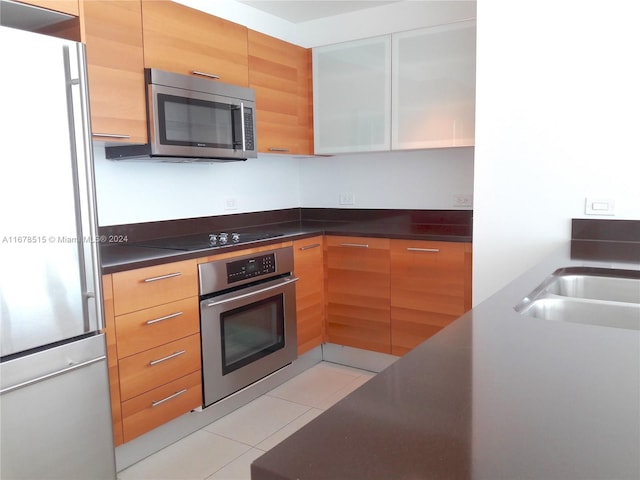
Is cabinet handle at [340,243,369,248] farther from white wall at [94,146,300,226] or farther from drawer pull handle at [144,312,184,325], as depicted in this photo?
drawer pull handle at [144,312,184,325]

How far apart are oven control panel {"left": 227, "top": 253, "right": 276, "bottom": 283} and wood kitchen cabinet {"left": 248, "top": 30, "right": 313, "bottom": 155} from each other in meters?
0.74

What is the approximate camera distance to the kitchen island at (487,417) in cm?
55

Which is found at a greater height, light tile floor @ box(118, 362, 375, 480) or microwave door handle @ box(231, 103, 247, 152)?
microwave door handle @ box(231, 103, 247, 152)

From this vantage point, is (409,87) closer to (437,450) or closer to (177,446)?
(177,446)

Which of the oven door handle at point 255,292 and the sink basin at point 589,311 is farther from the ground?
the sink basin at point 589,311

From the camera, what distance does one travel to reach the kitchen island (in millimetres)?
549

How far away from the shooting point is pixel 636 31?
2049 millimetres

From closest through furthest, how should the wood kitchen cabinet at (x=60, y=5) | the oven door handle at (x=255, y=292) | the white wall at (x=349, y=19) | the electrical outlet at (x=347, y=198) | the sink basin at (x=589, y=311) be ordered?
the sink basin at (x=589, y=311) < the wood kitchen cabinet at (x=60, y=5) < the oven door handle at (x=255, y=292) < the white wall at (x=349, y=19) < the electrical outlet at (x=347, y=198)

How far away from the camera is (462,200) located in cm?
334

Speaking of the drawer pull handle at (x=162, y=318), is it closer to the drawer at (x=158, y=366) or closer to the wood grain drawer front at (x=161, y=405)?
the drawer at (x=158, y=366)

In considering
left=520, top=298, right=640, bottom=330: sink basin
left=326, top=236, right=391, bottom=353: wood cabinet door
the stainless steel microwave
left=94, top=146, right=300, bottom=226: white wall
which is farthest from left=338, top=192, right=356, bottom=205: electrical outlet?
left=520, top=298, right=640, bottom=330: sink basin

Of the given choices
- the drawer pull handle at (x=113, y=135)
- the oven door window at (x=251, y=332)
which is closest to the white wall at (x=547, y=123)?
the oven door window at (x=251, y=332)

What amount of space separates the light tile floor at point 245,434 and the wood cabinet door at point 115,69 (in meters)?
1.50

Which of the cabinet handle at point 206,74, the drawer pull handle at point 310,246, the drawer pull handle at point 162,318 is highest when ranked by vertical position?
the cabinet handle at point 206,74
